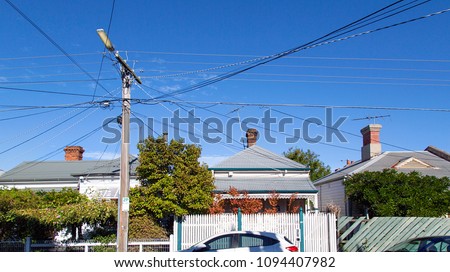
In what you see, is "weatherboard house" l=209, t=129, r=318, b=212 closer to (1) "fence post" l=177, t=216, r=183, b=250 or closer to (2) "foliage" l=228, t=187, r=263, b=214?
(2) "foliage" l=228, t=187, r=263, b=214

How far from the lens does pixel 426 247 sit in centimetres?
1119

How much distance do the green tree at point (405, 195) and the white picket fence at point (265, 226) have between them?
3.14 metres

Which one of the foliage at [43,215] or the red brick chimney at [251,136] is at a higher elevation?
the red brick chimney at [251,136]

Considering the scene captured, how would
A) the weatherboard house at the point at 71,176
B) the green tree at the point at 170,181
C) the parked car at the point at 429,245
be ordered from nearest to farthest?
the parked car at the point at 429,245 → the green tree at the point at 170,181 → the weatherboard house at the point at 71,176

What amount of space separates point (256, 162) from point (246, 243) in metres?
13.2

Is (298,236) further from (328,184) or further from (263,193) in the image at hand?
(328,184)

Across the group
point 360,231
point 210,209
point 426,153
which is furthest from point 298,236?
point 426,153

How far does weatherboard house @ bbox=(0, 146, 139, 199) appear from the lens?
77.6 ft

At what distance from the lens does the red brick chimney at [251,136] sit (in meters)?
30.9

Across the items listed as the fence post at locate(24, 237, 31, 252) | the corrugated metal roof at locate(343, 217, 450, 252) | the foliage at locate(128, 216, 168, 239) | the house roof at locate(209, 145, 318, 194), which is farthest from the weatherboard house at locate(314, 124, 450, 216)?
the fence post at locate(24, 237, 31, 252)

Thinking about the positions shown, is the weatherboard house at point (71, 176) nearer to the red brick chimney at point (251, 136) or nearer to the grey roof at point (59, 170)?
the grey roof at point (59, 170)

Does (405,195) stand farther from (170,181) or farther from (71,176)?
(71,176)

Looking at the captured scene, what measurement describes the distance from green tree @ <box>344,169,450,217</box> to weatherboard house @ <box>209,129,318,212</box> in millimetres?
3982

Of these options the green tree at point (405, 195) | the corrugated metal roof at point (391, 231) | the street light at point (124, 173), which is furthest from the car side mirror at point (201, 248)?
the green tree at point (405, 195)
